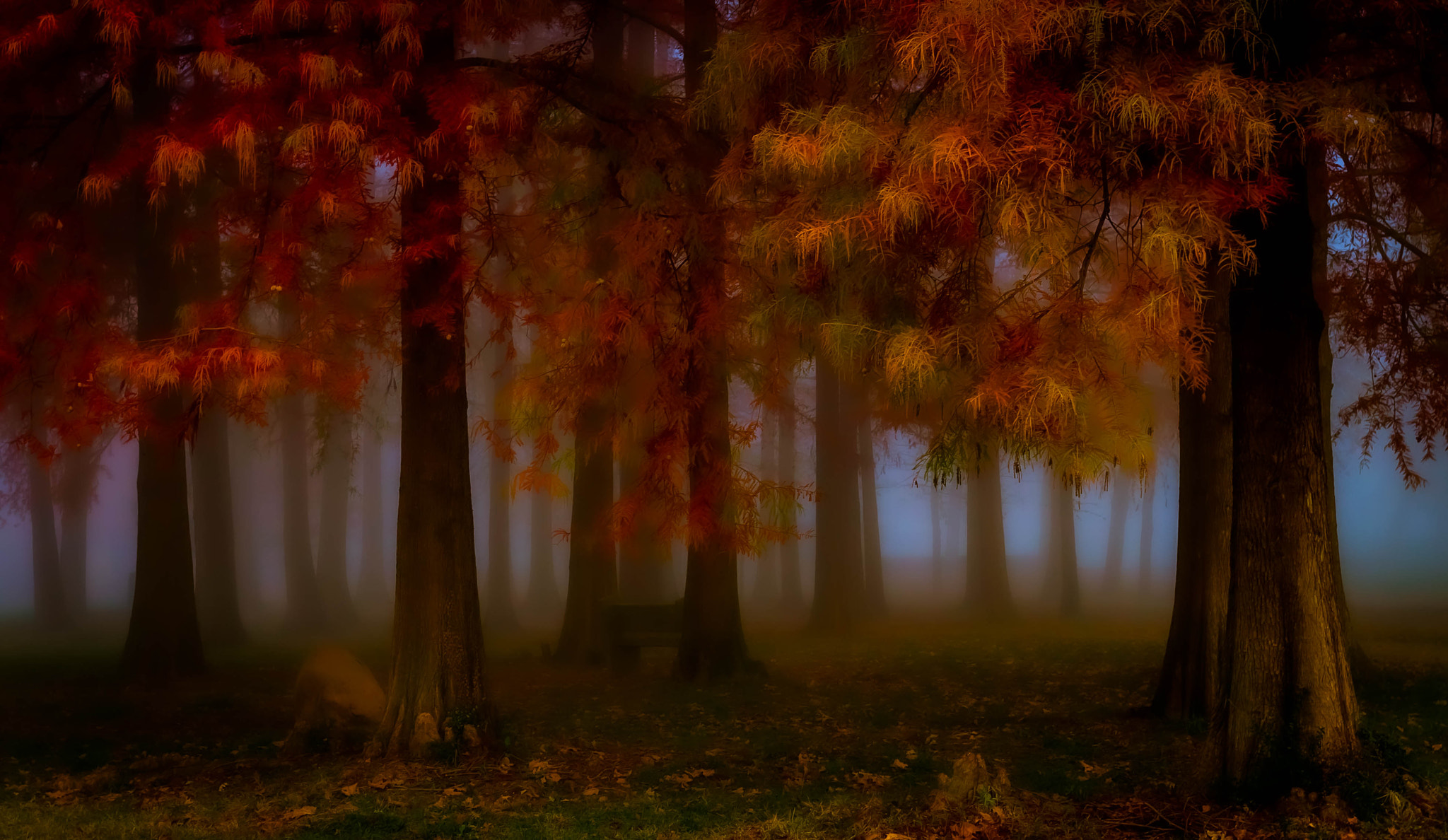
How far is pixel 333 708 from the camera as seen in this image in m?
8.94

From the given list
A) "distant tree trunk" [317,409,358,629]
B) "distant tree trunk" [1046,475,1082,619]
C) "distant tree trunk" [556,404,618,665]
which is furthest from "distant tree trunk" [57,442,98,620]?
"distant tree trunk" [1046,475,1082,619]

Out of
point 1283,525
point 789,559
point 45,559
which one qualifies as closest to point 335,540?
point 45,559

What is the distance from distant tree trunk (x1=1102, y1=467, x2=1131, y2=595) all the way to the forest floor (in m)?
15.0

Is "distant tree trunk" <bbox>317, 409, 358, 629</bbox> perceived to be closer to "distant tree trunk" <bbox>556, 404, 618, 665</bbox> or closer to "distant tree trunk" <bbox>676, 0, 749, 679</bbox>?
"distant tree trunk" <bbox>556, 404, 618, 665</bbox>

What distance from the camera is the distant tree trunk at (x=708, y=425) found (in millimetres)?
9500

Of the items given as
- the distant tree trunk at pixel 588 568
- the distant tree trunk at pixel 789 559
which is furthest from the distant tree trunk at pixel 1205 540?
the distant tree trunk at pixel 789 559

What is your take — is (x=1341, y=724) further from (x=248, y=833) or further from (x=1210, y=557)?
(x=248, y=833)

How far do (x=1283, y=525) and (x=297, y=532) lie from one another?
749 inches

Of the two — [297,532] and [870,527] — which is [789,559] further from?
[297,532]

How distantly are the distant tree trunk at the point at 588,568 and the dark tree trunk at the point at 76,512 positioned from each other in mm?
11124

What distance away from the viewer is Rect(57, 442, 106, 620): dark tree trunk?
69.6 feet

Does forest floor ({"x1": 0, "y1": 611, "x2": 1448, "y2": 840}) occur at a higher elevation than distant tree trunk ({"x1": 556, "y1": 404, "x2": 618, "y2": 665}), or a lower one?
lower

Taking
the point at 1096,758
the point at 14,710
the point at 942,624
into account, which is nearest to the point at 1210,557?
the point at 1096,758

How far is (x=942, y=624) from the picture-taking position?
18.8 meters
